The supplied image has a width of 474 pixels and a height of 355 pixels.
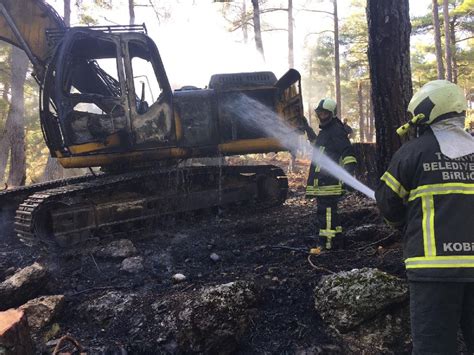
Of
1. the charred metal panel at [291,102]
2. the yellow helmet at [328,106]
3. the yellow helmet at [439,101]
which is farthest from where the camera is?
the charred metal panel at [291,102]

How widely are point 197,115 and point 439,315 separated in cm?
565

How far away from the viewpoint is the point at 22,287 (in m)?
4.14

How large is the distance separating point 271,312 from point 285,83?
5.19 m

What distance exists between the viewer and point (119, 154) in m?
6.85

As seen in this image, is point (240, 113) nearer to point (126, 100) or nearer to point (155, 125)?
point (155, 125)

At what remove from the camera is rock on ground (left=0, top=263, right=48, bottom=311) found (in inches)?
159

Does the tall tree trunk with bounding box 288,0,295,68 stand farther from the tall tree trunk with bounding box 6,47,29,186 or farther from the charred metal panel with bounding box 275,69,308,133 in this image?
the charred metal panel with bounding box 275,69,308,133

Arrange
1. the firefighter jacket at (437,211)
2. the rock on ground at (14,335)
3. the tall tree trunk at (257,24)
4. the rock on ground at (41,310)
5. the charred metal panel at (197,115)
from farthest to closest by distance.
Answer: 1. the tall tree trunk at (257,24)
2. the charred metal panel at (197,115)
3. the rock on ground at (41,310)
4. the rock on ground at (14,335)
5. the firefighter jacket at (437,211)

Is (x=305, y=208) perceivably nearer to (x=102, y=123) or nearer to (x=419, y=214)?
(x=102, y=123)

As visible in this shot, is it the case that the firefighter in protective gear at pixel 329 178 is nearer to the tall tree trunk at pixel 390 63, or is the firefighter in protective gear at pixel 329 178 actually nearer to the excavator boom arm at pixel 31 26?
the tall tree trunk at pixel 390 63

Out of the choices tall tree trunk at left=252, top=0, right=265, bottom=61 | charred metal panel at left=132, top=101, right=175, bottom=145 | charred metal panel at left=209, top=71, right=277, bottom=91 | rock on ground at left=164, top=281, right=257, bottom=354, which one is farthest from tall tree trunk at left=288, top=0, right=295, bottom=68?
rock on ground at left=164, top=281, right=257, bottom=354

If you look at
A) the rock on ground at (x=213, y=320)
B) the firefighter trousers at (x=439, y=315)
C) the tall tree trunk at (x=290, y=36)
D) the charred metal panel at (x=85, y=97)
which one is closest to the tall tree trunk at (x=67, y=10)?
the tall tree trunk at (x=290, y=36)

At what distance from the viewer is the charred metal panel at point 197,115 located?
7.31 meters

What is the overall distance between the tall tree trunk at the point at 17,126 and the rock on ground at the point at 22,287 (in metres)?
10.1
